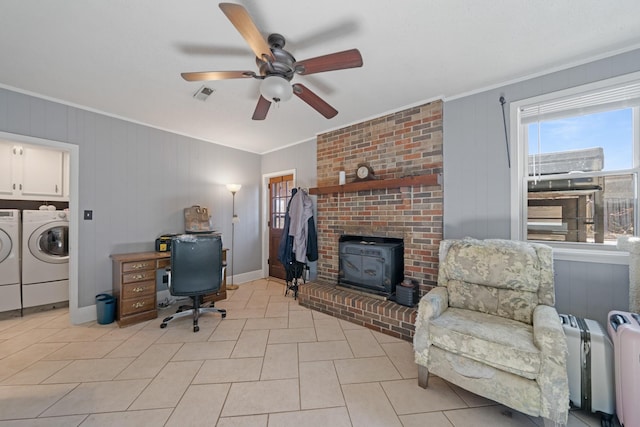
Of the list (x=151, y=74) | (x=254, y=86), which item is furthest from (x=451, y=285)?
(x=151, y=74)

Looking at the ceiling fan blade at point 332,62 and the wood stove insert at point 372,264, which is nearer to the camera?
the ceiling fan blade at point 332,62

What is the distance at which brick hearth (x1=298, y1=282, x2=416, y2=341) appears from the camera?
2.44 metres

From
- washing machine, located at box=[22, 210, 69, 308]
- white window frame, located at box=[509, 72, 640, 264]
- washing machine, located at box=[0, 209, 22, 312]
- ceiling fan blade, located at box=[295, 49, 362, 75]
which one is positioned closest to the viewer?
ceiling fan blade, located at box=[295, 49, 362, 75]

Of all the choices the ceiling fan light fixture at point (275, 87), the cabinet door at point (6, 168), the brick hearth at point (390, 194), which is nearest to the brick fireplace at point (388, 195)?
the brick hearth at point (390, 194)

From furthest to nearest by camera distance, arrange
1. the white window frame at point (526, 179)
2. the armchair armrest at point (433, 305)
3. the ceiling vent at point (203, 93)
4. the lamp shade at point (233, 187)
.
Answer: the lamp shade at point (233, 187), the ceiling vent at point (203, 93), the white window frame at point (526, 179), the armchair armrest at point (433, 305)

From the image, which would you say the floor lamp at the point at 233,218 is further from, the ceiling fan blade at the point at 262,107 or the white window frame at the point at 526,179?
the white window frame at the point at 526,179

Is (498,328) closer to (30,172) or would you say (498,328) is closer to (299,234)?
(299,234)

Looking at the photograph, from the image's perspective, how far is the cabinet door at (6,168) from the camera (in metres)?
3.05

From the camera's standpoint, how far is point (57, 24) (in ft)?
5.25

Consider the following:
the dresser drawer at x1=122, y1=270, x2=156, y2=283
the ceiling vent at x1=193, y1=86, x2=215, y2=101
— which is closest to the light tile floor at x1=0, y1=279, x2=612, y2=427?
the dresser drawer at x1=122, y1=270, x2=156, y2=283

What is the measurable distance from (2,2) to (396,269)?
3645 mm

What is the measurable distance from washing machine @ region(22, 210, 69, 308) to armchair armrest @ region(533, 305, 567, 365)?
5.08 m

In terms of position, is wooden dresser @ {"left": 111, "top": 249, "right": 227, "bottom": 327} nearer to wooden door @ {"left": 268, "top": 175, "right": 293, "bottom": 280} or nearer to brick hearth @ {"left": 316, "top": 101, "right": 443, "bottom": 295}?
wooden door @ {"left": 268, "top": 175, "right": 293, "bottom": 280}

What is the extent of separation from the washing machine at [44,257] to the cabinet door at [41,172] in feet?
1.46
